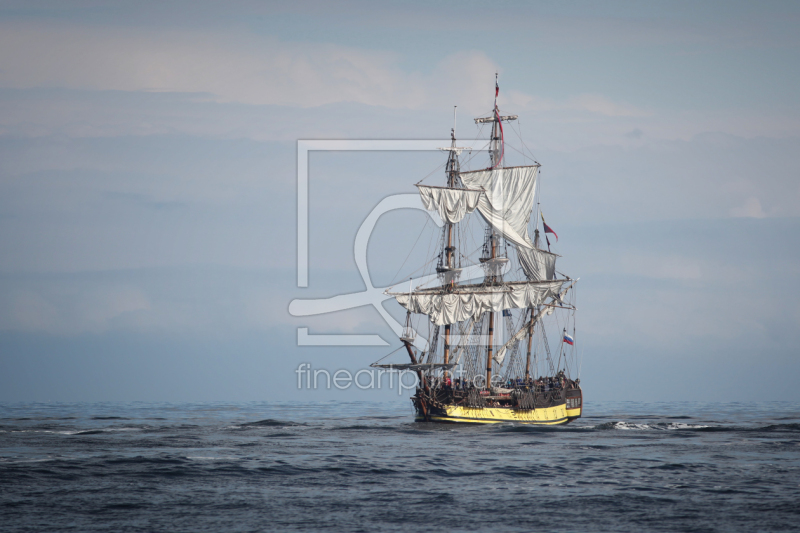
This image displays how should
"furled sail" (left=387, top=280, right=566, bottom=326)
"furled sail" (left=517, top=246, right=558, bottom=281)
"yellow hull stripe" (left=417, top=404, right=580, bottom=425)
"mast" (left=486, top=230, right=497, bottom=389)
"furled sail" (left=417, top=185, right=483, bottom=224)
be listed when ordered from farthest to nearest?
1. "furled sail" (left=517, top=246, right=558, bottom=281)
2. "furled sail" (left=387, top=280, right=566, bottom=326)
3. "mast" (left=486, top=230, right=497, bottom=389)
4. "furled sail" (left=417, top=185, right=483, bottom=224)
5. "yellow hull stripe" (left=417, top=404, right=580, bottom=425)

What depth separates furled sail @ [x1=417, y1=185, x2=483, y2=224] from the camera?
101m

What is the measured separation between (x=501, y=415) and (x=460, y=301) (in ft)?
50.0

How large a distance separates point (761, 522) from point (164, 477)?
37605 millimetres

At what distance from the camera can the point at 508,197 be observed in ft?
360

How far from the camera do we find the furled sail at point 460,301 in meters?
102

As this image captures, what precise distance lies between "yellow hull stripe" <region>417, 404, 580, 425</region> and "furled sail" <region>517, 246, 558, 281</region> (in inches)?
693

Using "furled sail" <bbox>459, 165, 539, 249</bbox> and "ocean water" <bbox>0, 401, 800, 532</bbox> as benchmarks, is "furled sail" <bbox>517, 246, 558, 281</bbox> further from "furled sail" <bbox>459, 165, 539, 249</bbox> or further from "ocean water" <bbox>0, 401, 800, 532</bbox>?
"ocean water" <bbox>0, 401, 800, 532</bbox>

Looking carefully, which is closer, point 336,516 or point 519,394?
point 336,516

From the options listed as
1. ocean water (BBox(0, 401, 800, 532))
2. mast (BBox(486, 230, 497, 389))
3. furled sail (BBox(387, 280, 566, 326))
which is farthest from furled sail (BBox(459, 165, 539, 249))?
ocean water (BBox(0, 401, 800, 532))

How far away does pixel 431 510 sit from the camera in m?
47.1

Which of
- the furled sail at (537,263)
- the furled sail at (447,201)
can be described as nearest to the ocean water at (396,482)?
the furled sail at (447,201)

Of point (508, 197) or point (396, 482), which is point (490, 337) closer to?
point (508, 197)

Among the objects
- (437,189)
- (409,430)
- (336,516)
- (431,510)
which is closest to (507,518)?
(431,510)

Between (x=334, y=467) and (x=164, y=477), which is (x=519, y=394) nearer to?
(x=334, y=467)
